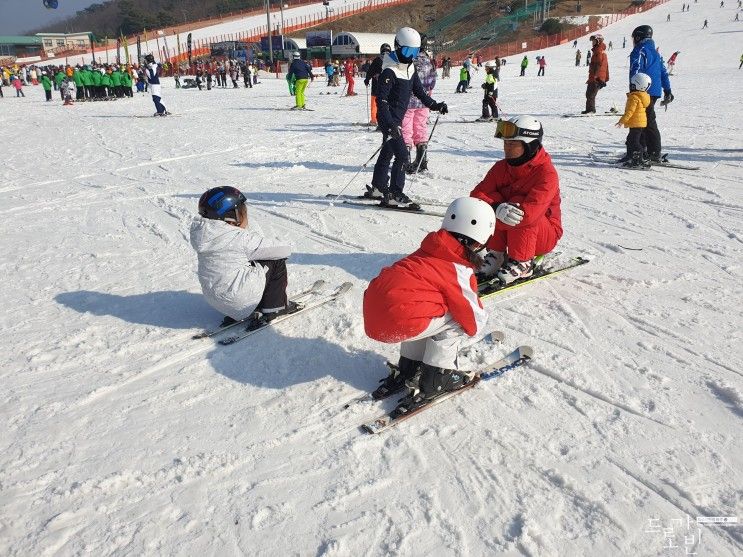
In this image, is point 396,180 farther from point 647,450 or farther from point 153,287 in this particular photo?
point 647,450

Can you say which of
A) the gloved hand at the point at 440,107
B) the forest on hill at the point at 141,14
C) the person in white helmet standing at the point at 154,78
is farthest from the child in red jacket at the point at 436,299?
the forest on hill at the point at 141,14

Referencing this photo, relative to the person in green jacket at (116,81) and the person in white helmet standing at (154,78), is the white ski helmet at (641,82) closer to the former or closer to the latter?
the person in white helmet standing at (154,78)

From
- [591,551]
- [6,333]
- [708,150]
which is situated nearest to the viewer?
[591,551]

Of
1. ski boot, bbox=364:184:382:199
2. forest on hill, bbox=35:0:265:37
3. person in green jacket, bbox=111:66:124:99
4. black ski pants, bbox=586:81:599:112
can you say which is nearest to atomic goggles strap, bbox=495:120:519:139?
ski boot, bbox=364:184:382:199

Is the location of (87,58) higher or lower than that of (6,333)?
higher

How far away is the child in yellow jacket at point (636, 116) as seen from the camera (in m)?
7.65

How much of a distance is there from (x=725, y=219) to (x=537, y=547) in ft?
16.5

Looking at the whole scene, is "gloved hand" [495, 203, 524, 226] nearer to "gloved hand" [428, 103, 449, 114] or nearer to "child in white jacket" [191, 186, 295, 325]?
"child in white jacket" [191, 186, 295, 325]

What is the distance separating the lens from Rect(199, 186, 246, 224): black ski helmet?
3.31 metres

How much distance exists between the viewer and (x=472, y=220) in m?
2.64

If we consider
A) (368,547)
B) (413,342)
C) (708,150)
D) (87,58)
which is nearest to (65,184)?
(413,342)

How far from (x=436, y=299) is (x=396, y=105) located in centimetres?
410

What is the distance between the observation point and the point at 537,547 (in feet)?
6.54

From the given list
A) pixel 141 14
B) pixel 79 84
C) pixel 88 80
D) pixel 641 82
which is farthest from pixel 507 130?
→ pixel 141 14
